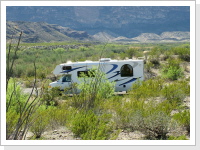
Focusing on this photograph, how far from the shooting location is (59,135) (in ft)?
22.4

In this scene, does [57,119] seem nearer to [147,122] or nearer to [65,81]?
[147,122]

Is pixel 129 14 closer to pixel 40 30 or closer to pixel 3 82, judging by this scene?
pixel 40 30

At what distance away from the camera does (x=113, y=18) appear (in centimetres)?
17450

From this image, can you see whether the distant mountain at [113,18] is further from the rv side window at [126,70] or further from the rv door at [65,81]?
the rv door at [65,81]

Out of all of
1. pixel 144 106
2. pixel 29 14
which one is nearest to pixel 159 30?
pixel 29 14

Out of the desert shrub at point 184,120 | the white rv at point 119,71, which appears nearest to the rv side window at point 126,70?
the white rv at point 119,71

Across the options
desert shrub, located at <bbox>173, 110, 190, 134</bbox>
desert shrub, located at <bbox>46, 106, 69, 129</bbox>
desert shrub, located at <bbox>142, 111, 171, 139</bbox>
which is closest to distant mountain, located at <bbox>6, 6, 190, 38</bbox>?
desert shrub, located at <bbox>46, 106, 69, 129</bbox>

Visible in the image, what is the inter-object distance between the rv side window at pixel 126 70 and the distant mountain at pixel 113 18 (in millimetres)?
140918

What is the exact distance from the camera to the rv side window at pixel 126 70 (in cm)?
1612

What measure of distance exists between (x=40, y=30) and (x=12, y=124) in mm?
86636

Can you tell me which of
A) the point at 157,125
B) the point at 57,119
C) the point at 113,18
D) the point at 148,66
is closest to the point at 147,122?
the point at 157,125

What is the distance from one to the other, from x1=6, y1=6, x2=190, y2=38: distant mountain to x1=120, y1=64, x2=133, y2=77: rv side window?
140918 mm

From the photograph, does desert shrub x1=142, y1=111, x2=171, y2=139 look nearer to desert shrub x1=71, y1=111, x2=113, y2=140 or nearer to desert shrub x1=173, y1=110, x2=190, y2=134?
desert shrub x1=173, y1=110, x2=190, y2=134

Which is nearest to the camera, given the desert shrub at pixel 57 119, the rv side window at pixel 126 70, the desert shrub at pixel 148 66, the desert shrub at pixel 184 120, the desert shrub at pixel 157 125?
the desert shrub at pixel 157 125
